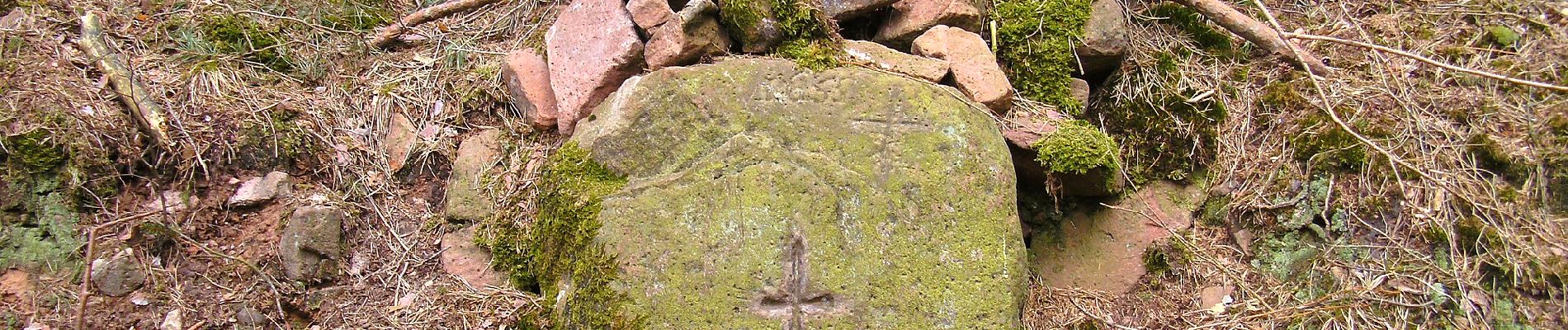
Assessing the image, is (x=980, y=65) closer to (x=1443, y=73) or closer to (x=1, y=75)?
(x=1443, y=73)

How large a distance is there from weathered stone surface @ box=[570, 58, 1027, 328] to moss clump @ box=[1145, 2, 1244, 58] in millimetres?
1151

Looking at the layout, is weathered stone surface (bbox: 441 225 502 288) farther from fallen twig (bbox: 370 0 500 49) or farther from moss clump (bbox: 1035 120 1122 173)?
moss clump (bbox: 1035 120 1122 173)

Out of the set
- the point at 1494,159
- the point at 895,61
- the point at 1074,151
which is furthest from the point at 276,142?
the point at 1494,159

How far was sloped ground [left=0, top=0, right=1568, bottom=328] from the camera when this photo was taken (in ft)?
10.1

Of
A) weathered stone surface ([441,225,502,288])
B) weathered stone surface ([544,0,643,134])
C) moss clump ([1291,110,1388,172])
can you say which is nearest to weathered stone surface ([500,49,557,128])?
weathered stone surface ([544,0,643,134])

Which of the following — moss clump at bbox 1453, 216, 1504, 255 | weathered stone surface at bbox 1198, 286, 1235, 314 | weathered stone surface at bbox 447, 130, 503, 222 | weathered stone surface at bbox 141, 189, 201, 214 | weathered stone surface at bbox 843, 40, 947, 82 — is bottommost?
weathered stone surface at bbox 1198, 286, 1235, 314

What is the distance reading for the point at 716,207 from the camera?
9.09 ft

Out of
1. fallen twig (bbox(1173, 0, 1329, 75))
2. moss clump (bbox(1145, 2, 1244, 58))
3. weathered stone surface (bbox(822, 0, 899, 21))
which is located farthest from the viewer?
moss clump (bbox(1145, 2, 1244, 58))

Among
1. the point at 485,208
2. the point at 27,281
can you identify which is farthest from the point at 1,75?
the point at 485,208

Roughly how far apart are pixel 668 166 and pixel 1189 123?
1931mm

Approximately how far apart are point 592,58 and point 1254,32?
2.43m

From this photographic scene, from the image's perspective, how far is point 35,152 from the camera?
3158 millimetres

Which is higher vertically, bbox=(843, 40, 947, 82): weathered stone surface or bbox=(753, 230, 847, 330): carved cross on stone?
bbox=(843, 40, 947, 82): weathered stone surface

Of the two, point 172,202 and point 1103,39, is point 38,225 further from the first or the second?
point 1103,39
